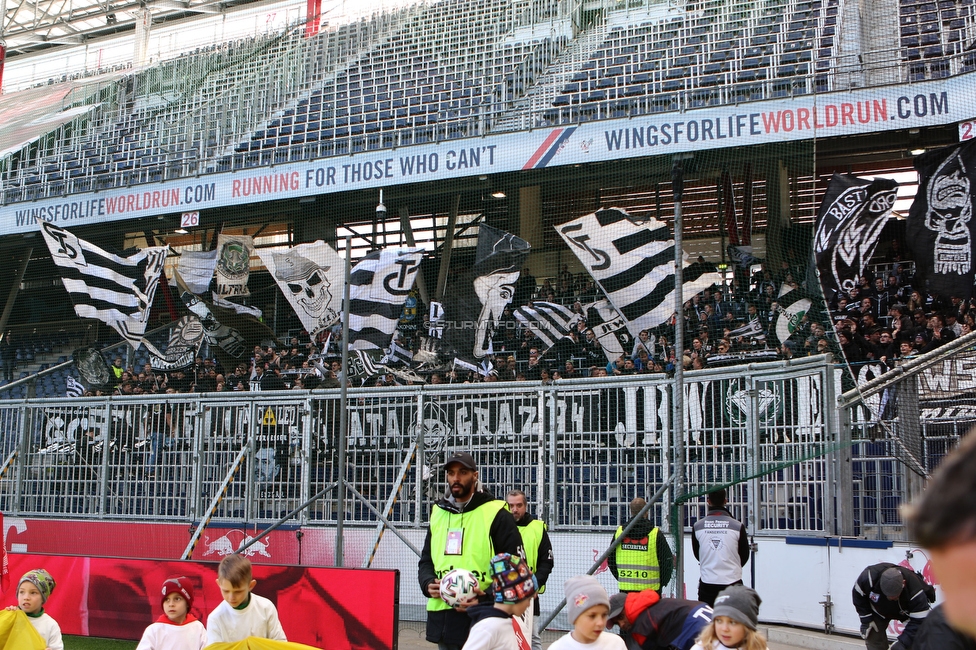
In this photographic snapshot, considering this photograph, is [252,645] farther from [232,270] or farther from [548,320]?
[232,270]

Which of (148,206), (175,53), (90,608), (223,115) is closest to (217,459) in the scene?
(90,608)

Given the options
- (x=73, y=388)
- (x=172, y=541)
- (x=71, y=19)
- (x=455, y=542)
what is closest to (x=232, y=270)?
(x=73, y=388)

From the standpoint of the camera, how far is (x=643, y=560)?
8.14 m

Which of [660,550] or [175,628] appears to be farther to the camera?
[660,550]

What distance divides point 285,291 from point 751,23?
10.3m

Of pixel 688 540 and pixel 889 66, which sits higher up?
pixel 889 66

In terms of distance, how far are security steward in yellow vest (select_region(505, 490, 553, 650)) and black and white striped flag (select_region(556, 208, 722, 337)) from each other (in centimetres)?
378

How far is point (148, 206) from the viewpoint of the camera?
18781 millimetres

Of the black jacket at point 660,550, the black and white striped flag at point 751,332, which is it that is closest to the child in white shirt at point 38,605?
the black jacket at point 660,550

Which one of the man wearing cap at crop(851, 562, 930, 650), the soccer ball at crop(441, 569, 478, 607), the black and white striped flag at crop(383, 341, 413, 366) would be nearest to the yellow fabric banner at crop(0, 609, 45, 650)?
the soccer ball at crop(441, 569, 478, 607)

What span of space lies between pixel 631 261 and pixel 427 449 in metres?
3.22

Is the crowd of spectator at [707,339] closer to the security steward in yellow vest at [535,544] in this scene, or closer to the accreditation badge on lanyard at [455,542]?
the security steward in yellow vest at [535,544]

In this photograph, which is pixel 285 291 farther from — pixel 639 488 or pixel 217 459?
pixel 639 488

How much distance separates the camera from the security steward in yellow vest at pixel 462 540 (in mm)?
5379
